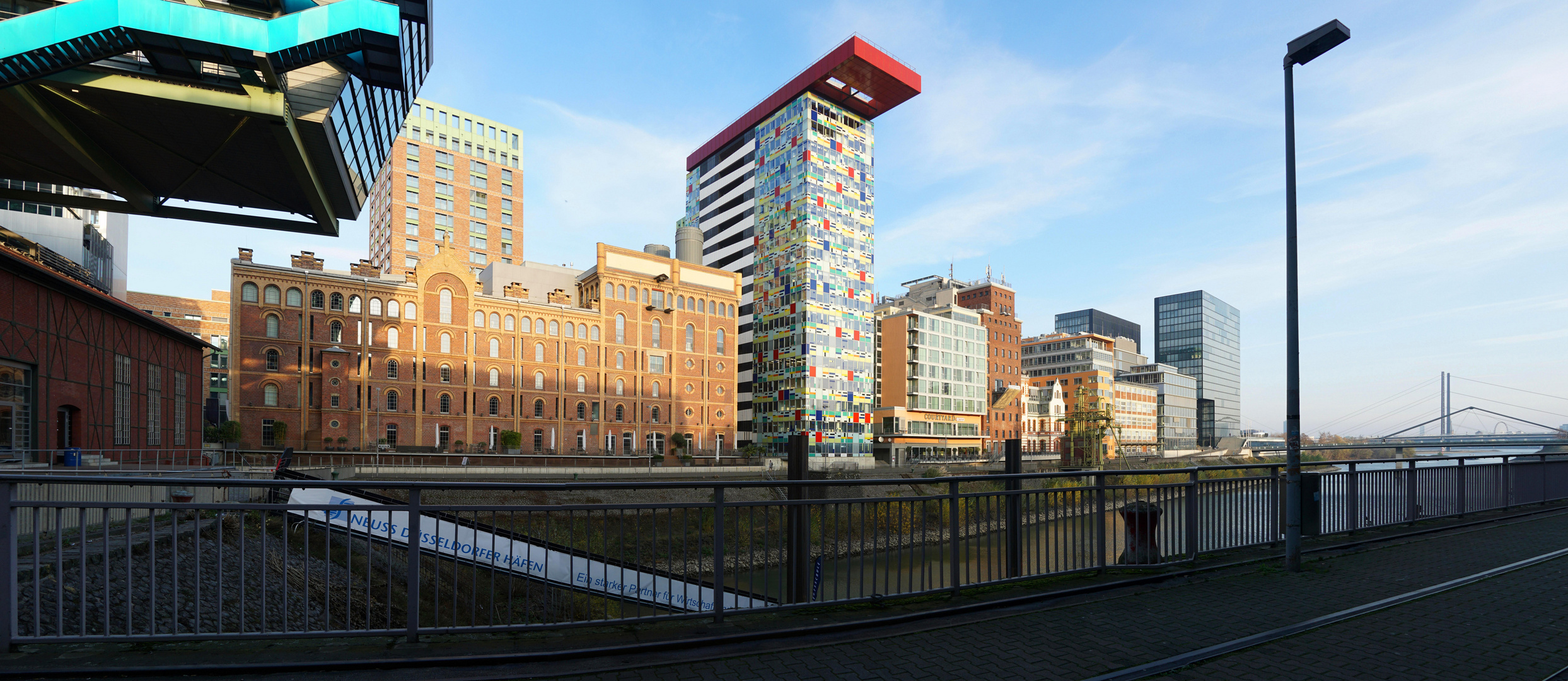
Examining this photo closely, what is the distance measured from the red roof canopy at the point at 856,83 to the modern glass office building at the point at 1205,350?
114m

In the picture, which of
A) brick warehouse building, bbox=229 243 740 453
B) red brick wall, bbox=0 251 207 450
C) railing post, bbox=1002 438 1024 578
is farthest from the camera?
brick warehouse building, bbox=229 243 740 453

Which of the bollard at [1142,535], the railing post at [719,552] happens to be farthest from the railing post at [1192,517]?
the railing post at [719,552]

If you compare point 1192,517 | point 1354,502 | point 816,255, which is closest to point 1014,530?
point 1192,517

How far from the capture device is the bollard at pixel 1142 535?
8.27 meters

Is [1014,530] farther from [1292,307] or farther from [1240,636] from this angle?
[1292,307]

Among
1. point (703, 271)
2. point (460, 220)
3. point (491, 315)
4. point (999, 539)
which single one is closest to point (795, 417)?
point (703, 271)

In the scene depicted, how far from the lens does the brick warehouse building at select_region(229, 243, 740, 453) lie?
52.8 m

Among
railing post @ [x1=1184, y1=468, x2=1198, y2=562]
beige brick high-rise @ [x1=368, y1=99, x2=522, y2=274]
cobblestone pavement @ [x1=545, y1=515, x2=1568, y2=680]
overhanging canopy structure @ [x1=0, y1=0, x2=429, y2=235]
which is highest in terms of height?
beige brick high-rise @ [x1=368, y1=99, x2=522, y2=274]

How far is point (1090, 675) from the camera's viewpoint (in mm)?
4801

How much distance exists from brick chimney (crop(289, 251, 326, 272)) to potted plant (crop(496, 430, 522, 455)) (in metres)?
18.1

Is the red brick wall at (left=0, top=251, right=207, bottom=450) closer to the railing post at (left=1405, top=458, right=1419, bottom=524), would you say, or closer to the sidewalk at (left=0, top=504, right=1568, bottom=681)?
the sidewalk at (left=0, top=504, right=1568, bottom=681)

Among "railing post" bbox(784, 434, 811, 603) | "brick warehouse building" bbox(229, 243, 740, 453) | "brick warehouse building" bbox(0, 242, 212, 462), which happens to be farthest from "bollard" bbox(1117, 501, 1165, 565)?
"brick warehouse building" bbox(229, 243, 740, 453)

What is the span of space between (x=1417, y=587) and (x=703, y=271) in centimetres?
6966

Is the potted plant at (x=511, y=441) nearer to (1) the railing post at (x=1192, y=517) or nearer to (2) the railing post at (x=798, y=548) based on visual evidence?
(2) the railing post at (x=798, y=548)
